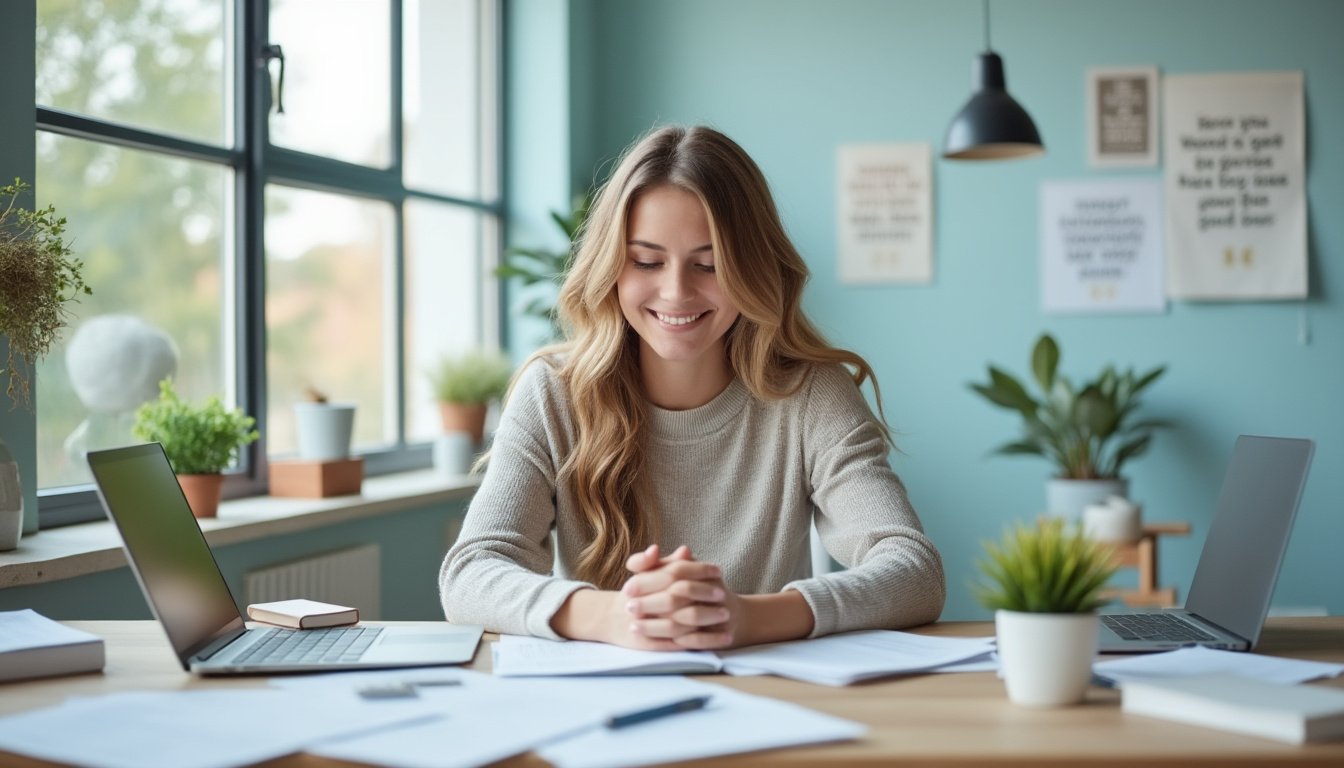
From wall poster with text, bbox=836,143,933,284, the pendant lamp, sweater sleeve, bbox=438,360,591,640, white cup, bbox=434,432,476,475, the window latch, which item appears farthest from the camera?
wall poster with text, bbox=836,143,933,284

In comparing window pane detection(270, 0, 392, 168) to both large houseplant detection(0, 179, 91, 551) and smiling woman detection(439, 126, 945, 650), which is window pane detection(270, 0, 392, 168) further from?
smiling woman detection(439, 126, 945, 650)

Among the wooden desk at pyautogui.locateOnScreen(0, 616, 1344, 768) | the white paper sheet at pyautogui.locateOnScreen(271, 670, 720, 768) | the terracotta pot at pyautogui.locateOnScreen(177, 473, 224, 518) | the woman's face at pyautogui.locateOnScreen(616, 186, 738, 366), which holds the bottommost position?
the wooden desk at pyautogui.locateOnScreen(0, 616, 1344, 768)

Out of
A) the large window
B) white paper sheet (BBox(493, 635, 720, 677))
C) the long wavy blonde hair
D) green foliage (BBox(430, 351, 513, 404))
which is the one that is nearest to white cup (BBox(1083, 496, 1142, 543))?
green foliage (BBox(430, 351, 513, 404))

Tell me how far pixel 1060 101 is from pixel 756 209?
2.82m

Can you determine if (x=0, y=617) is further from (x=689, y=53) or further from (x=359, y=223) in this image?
(x=689, y=53)

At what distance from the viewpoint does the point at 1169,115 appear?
14.1 feet

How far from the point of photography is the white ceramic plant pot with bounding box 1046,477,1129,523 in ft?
12.9

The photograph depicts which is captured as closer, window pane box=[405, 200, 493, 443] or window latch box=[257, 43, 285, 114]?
window latch box=[257, 43, 285, 114]

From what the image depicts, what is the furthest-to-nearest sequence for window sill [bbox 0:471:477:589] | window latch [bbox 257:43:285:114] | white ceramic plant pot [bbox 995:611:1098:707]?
window latch [bbox 257:43:285:114] < window sill [bbox 0:471:477:589] < white ceramic plant pot [bbox 995:611:1098:707]

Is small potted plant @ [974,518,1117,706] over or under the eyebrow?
under

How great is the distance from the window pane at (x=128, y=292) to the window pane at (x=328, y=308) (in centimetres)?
18

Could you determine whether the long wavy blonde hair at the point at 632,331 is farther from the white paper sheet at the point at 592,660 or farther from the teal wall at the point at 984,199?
the teal wall at the point at 984,199

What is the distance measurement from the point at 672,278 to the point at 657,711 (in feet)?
2.88

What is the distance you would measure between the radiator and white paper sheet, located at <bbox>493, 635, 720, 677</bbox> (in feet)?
5.06
